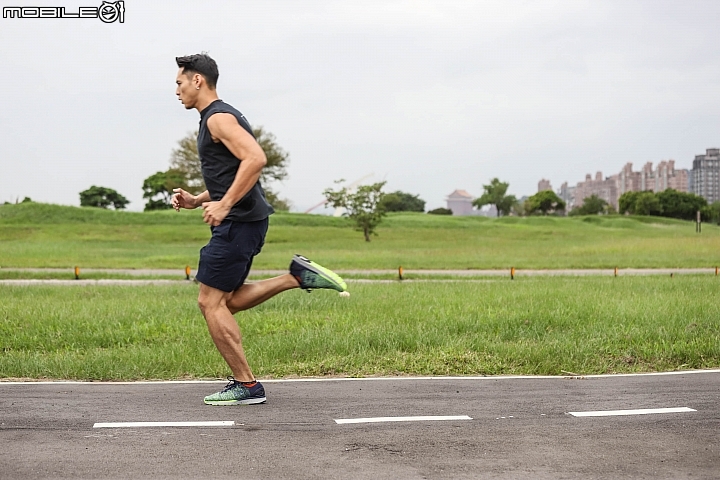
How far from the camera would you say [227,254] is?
17.5ft

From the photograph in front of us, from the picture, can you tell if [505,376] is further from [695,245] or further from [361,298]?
[695,245]

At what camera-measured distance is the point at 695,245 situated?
4184 centimetres

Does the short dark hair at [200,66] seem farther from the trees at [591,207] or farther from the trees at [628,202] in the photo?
the trees at [591,207]

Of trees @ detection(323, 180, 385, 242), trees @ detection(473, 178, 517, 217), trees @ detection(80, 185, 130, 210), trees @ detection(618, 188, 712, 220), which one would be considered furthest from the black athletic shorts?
trees @ detection(618, 188, 712, 220)

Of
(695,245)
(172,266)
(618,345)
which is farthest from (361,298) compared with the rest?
(695,245)

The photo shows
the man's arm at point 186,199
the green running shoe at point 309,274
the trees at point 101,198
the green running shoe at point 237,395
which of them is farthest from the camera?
the trees at point 101,198

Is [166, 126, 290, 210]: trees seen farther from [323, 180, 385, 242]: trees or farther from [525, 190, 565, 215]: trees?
[525, 190, 565, 215]: trees

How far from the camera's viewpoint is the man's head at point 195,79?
5.43 m

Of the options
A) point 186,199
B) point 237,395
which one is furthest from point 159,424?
point 186,199

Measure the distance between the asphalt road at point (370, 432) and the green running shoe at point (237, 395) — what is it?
0.29 ft

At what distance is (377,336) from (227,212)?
317 cm

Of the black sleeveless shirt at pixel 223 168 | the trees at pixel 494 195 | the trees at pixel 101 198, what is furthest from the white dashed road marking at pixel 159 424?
the trees at pixel 494 195

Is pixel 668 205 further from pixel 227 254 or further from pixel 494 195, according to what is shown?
pixel 227 254

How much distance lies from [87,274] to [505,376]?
18971mm
